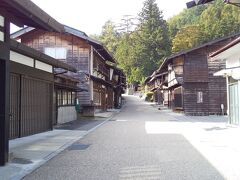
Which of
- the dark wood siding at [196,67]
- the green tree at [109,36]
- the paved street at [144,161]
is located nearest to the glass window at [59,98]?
the paved street at [144,161]

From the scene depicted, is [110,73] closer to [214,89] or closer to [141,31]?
[214,89]

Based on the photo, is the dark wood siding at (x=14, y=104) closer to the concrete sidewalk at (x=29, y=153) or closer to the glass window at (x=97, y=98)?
the concrete sidewalk at (x=29, y=153)

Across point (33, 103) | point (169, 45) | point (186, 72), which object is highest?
point (169, 45)

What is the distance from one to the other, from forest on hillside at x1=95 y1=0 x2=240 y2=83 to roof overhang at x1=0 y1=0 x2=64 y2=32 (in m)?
62.1

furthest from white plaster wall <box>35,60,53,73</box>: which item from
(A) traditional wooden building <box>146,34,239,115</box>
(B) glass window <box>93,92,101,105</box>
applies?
(A) traditional wooden building <box>146,34,239,115</box>

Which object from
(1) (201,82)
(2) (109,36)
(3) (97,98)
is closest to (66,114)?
(3) (97,98)

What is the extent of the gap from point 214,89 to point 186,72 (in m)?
3.22

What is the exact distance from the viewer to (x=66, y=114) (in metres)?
26.4

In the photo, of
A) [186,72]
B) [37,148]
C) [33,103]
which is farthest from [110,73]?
[37,148]

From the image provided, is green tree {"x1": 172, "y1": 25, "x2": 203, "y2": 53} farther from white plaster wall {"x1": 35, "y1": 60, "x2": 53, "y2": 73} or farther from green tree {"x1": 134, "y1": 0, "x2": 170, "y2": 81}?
white plaster wall {"x1": 35, "y1": 60, "x2": 53, "y2": 73}

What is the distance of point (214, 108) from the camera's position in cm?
3841

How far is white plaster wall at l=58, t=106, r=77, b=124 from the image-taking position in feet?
80.3

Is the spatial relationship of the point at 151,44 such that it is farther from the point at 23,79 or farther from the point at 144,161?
the point at 144,161

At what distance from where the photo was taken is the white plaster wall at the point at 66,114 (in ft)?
80.3
